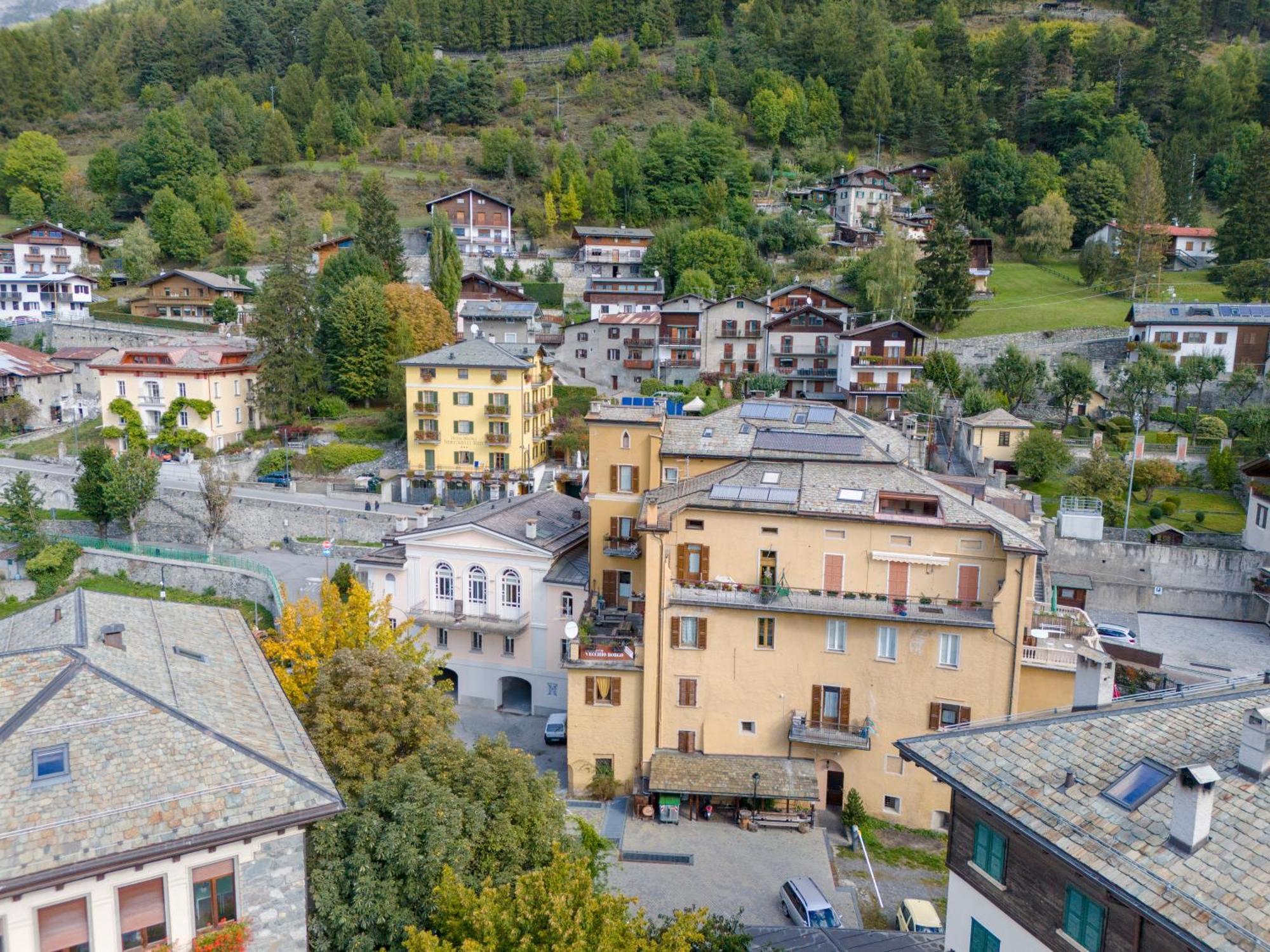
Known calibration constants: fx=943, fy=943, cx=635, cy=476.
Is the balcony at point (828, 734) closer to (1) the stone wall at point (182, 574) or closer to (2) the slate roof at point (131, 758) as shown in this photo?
(2) the slate roof at point (131, 758)

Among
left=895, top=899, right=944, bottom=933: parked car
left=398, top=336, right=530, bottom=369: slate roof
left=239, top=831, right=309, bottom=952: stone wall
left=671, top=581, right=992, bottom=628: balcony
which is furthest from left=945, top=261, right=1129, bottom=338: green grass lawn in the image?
left=239, top=831, right=309, bottom=952: stone wall

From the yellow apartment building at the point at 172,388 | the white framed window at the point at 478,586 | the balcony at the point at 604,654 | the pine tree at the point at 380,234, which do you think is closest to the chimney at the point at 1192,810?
the balcony at the point at 604,654

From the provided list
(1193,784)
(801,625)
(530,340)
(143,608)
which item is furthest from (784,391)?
(1193,784)

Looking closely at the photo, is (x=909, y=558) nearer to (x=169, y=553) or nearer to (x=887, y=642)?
(x=887, y=642)

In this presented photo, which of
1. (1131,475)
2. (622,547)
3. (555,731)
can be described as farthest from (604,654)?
(1131,475)

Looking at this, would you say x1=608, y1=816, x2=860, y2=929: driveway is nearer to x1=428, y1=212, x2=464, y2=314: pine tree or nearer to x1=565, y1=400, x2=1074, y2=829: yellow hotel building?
x1=565, y1=400, x2=1074, y2=829: yellow hotel building
